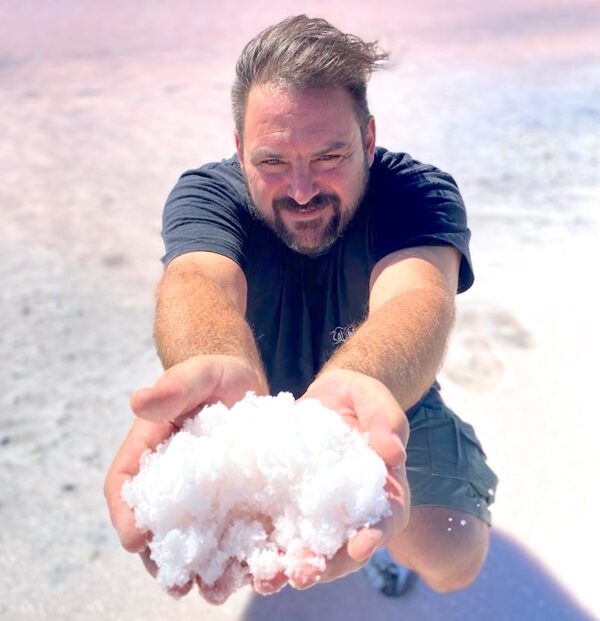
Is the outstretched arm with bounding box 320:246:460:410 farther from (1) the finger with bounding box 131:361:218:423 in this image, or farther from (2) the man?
(1) the finger with bounding box 131:361:218:423

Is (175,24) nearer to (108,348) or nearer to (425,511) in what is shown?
(108,348)

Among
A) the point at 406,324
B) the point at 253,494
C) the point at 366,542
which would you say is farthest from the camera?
the point at 406,324

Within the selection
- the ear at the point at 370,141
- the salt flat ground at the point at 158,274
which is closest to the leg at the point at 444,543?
the salt flat ground at the point at 158,274

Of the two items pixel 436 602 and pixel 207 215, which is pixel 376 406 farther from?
pixel 436 602

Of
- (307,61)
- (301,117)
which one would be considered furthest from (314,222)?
(307,61)

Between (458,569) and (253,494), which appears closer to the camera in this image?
(253,494)

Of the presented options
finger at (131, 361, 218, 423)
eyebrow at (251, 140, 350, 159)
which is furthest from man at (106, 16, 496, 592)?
finger at (131, 361, 218, 423)

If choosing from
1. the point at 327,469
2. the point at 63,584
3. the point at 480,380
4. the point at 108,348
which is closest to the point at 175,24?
the point at 108,348

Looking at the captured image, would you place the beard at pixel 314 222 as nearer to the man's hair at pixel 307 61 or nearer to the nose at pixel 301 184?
the nose at pixel 301 184
